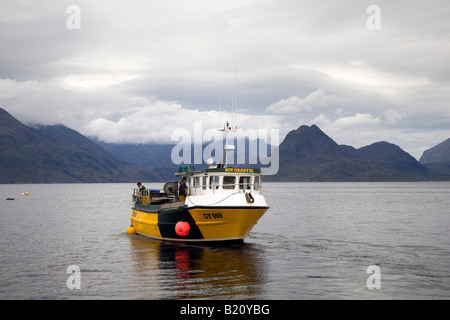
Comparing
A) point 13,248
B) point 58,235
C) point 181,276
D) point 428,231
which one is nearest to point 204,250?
point 181,276

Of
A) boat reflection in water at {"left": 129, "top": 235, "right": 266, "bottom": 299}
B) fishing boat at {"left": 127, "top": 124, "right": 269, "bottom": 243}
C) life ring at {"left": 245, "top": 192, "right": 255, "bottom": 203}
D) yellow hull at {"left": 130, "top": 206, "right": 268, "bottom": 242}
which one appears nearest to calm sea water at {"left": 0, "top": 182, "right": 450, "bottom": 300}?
boat reflection in water at {"left": 129, "top": 235, "right": 266, "bottom": 299}

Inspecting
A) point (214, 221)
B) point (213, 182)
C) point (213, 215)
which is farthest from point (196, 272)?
point (213, 182)

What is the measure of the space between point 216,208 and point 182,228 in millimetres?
3446

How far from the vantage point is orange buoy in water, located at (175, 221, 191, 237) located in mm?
33500

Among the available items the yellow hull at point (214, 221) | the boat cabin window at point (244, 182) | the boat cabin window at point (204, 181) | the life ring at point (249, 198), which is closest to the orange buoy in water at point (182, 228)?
the yellow hull at point (214, 221)

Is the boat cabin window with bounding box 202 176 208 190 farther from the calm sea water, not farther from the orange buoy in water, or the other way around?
the calm sea water

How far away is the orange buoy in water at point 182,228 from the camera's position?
33.5 meters

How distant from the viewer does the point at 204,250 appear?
32938 millimetres

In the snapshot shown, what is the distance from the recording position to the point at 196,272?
85.5ft

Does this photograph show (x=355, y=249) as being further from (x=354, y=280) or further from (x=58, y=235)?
(x=58, y=235)

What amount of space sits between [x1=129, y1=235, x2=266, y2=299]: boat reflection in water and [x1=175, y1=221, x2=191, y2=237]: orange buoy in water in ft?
4.22

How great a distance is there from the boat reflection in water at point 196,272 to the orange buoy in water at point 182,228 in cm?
129

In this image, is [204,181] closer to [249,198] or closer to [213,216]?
[213,216]
